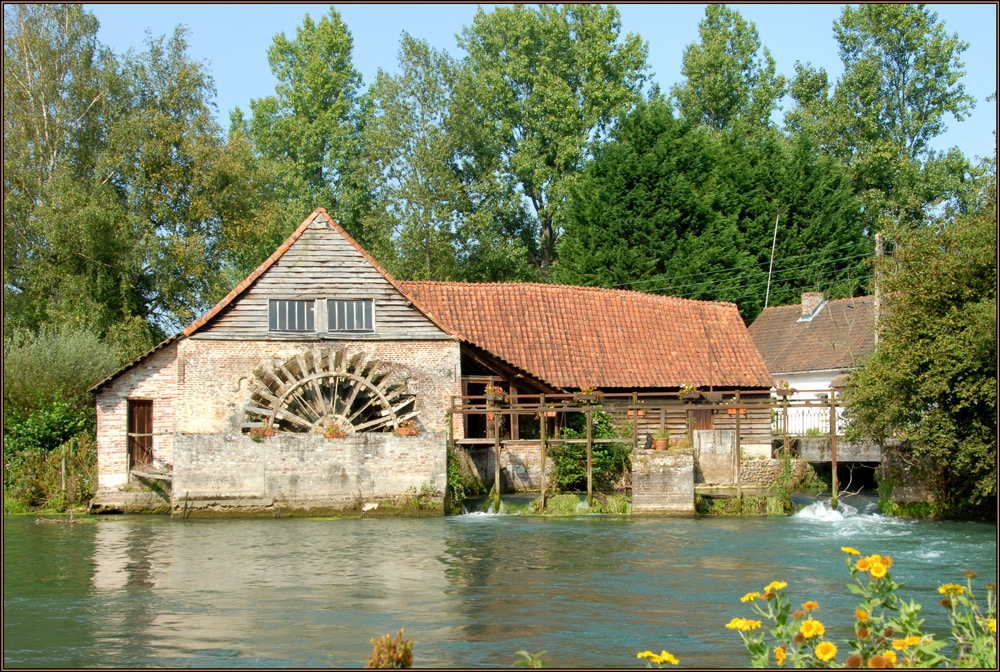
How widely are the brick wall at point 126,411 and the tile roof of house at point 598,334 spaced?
6.51m

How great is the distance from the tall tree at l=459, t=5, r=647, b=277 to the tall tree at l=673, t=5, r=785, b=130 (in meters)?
2.65

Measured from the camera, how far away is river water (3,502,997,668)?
37.3 ft

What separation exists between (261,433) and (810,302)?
22.5 meters

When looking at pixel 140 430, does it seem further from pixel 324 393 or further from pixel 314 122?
pixel 314 122

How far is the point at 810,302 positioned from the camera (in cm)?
3906

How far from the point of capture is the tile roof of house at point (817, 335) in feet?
116

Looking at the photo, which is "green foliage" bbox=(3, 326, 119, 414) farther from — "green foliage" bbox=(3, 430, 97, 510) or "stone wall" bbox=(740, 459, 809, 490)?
"stone wall" bbox=(740, 459, 809, 490)

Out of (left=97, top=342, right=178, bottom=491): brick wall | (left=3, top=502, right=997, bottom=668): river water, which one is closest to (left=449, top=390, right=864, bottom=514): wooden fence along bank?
(left=3, top=502, right=997, bottom=668): river water

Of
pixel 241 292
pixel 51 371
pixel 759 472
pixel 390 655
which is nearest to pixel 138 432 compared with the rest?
pixel 51 371

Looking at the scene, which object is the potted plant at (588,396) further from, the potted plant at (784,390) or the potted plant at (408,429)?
the potted plant at (784,390)

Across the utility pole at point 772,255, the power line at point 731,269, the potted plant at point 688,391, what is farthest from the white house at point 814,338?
the potted plant at point 688,391

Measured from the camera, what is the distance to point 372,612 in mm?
13242

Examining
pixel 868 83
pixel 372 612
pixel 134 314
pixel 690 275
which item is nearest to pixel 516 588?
pixel 372 612

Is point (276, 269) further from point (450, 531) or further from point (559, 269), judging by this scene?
point (559, 269)
